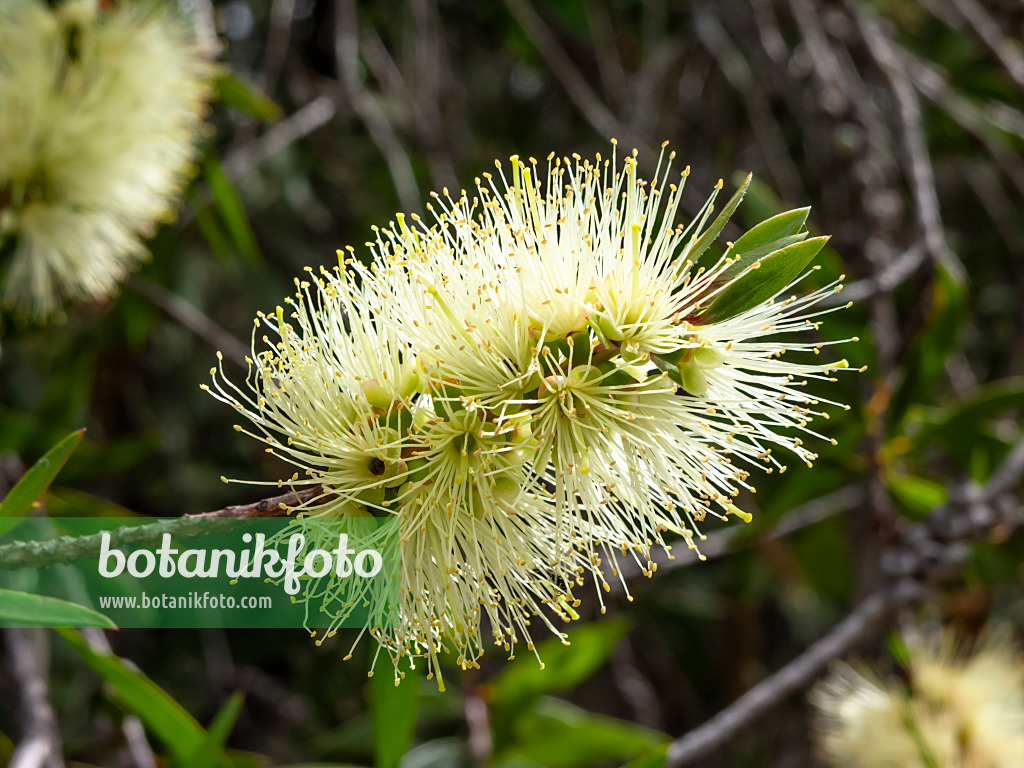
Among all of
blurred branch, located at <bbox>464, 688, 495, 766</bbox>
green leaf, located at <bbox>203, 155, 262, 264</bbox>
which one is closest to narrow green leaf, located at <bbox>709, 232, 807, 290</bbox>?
blurred branch, located at <bbox>464, 688, 495, 766</bbox>

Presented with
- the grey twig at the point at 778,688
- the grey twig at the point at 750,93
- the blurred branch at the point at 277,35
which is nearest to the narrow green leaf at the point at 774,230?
the grey twig at the point at 778,688

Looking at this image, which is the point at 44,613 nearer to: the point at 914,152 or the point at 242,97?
the point at 242,97

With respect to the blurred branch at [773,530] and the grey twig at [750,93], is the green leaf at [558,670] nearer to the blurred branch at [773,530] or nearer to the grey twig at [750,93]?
the blurred branch at [773,530]

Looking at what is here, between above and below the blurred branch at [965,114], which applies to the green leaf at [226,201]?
above

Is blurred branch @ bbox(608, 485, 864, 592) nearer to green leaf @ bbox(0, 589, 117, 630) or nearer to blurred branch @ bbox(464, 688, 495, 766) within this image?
blurred branch @ bbox(464, 688, 495, 766)

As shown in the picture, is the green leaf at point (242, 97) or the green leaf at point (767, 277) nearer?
the green leaf at point (767, 277)
